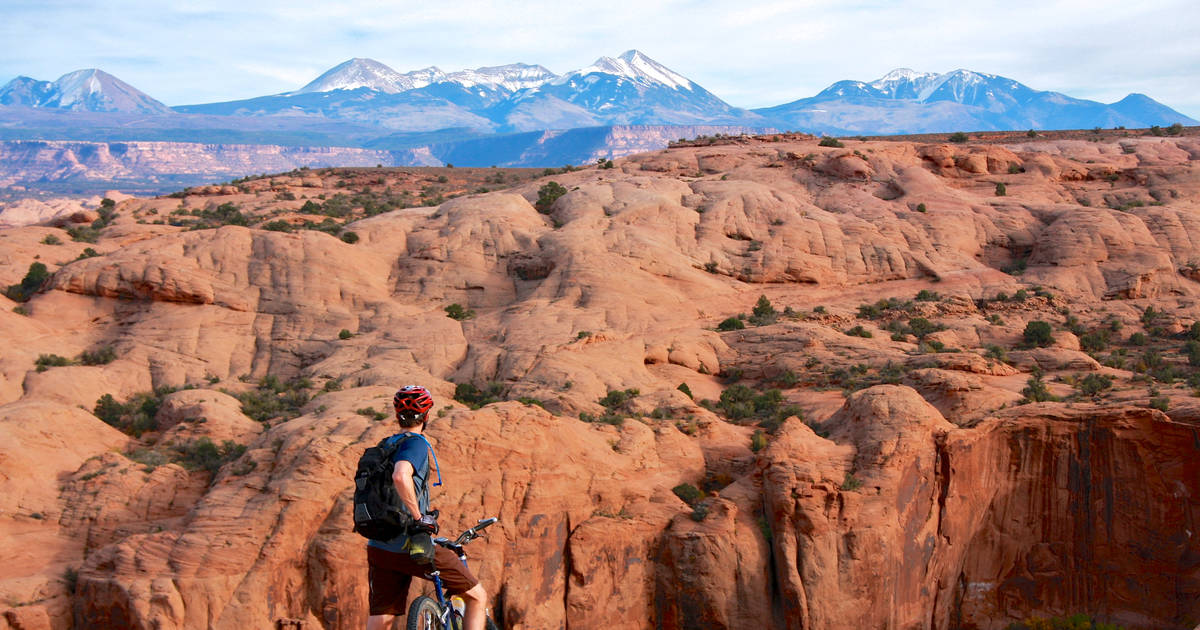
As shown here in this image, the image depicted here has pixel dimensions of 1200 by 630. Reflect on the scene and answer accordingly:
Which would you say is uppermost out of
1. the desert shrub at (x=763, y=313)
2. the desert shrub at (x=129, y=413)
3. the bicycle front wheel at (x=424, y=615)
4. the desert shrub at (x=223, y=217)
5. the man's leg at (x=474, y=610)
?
the desert shrub at (x=223, y=217)

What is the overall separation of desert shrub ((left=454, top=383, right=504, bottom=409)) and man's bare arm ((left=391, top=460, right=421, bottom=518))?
17.2 meters

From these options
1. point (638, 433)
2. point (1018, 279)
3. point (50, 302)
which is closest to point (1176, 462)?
point (638, 433)

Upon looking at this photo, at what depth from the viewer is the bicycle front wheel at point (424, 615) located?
7.64m

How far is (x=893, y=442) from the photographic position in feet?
60.4

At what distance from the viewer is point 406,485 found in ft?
24.5

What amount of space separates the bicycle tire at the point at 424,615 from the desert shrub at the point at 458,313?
24.9 m

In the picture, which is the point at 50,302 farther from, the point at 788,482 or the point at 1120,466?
the point at 1120,466

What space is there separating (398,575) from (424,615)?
54cm

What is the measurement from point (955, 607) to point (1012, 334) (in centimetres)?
1437

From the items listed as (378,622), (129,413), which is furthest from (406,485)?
(129,413)

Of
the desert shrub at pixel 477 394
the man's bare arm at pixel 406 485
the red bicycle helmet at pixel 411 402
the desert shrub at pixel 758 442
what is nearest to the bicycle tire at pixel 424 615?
the man's bare arm at pixel 406 485

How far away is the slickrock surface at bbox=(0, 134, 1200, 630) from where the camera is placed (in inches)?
679

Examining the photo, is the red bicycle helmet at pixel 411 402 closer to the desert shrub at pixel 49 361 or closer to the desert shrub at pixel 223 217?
the desert shrub at pixel 49 361

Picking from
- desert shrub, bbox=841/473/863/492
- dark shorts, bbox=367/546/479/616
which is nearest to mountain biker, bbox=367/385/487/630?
dark shorts, bbox=367/546/479/616
